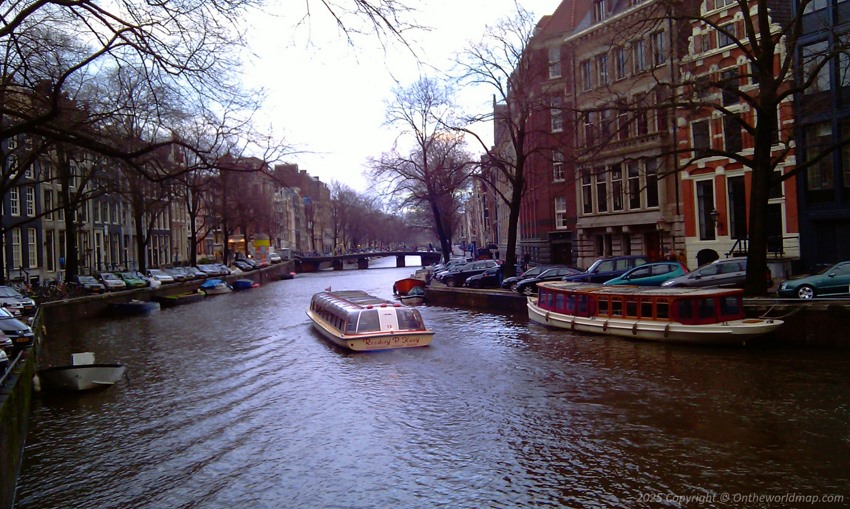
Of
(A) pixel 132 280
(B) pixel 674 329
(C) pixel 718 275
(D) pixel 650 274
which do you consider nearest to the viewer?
(B) pixel 674 329

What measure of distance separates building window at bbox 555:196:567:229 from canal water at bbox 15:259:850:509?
27592 millimetres

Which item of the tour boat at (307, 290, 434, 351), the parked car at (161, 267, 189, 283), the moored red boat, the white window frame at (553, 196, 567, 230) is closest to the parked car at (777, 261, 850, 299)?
the tour boat at (307, 290, 434, 351)

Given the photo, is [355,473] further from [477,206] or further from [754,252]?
[477,206]

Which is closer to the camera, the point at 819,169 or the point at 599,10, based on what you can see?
the point at 819,169

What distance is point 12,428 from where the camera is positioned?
1132cm

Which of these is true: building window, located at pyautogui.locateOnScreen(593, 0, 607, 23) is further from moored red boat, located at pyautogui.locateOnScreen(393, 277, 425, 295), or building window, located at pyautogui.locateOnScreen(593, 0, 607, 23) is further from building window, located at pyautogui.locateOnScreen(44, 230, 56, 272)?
building window, located at pyautogui.locateOnScreen(44, 230, 56, 272)

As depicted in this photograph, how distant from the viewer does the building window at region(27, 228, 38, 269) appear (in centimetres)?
4893

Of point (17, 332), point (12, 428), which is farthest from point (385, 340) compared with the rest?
point (12, 428)

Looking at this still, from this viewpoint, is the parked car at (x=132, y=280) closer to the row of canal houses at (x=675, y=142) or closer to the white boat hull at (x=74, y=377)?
the row of canal houses at (x=675, y=142)

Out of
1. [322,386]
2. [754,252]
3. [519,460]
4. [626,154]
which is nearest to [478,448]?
[519,460]

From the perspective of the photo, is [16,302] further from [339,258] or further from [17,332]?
[339,258]

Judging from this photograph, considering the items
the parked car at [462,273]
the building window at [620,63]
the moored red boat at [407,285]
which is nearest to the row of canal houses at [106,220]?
the moored red boat at [407,285]

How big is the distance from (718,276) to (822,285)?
447 centimetres

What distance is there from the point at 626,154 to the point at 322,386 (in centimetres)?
2894
